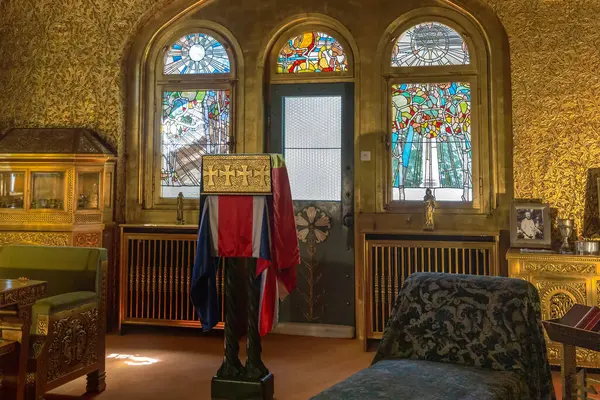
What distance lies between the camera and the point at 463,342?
2.84 meters

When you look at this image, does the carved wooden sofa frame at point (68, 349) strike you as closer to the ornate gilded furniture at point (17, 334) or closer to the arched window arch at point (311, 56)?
the ornate gilded furniture at point (17, 334)

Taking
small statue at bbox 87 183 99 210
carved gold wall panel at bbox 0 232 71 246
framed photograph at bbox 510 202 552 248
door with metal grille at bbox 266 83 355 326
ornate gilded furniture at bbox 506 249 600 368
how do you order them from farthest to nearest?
door with metal grille at bbox 266 83 355 326 → small statue at bbox 87 183 99 210 → carved gold wall panel at bbox 0 232 71 246 → framed photograph at bbox 510 202 552 248 → ornate gilded furniture at bbox 506 249 600 368

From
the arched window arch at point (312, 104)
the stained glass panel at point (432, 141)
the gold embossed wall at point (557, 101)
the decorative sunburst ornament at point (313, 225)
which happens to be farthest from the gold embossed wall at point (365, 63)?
the decorative sunburst ornament at point (313, 225)

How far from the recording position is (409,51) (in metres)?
5.77

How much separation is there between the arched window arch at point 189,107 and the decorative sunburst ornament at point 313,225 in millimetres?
1042

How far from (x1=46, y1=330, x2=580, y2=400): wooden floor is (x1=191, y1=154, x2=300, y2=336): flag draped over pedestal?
756 millimetres

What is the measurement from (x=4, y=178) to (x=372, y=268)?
358 cm

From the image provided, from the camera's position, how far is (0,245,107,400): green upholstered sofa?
11.3ft

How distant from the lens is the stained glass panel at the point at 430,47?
5668mm

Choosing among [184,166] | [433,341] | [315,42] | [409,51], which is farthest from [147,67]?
[433,341]

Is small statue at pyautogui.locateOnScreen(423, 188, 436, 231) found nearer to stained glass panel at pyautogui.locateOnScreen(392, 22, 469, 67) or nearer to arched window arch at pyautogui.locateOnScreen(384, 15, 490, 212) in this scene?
arched window arch at pyautogui.locateOnScreen(384, 15, 490, 212)

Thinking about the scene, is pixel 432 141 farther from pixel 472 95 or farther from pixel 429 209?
pixel 429 209

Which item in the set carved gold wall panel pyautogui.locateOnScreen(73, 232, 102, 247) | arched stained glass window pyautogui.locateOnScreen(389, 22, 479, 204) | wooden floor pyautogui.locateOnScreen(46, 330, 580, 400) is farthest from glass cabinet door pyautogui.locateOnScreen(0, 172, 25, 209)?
arched stained glass window pyautogui.locateOnScreen(389, 22, 479, 204)

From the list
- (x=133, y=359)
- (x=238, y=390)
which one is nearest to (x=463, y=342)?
(x=238, y=390)
